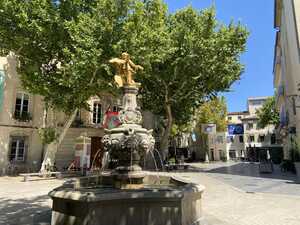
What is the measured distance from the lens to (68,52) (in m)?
14.7

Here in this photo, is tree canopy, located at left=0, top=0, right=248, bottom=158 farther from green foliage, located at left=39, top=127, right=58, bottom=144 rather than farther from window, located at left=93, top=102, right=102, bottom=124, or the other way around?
window, located at left=93, top=102, right=102, bottom=124

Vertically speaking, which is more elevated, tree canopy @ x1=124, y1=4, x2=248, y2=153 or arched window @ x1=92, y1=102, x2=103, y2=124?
tree canopy @ x1=124, y1=4, x2=248, y2=153

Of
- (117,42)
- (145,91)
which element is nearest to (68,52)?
(117,42)

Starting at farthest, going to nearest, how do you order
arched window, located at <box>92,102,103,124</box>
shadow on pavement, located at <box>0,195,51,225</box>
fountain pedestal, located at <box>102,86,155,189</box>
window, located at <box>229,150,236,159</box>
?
window, located at <box>229,150,236,159</box> < arched window, located at <box>92,102,103,124</box> < fountain pedestal, located at <box>102,86,155,189</box> < shadow on pavement, located at <box>0,195,51,225</box>

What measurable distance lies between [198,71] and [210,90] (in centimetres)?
283

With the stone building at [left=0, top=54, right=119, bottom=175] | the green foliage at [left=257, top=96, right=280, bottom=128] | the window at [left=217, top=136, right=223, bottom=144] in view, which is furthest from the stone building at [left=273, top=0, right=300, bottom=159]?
the window at [left=217, top=136, right=223, bottom=144]

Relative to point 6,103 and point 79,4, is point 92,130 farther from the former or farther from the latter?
point 79,4

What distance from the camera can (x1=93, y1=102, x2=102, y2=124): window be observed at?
25.7 m

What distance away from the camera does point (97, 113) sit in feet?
85.7

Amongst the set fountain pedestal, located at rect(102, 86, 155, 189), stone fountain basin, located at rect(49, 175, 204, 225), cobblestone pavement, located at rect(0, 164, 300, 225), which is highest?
fountain pedestal, located at rect(102, 86, 155, 189)

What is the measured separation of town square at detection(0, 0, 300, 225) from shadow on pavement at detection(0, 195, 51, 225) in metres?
0.05

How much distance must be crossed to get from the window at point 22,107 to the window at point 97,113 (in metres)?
6.67

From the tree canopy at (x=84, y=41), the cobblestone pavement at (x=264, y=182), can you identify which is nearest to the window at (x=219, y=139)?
the cobblestone pavement at (x=264, y=182)

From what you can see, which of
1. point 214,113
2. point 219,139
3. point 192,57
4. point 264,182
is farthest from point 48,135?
point 219,139
